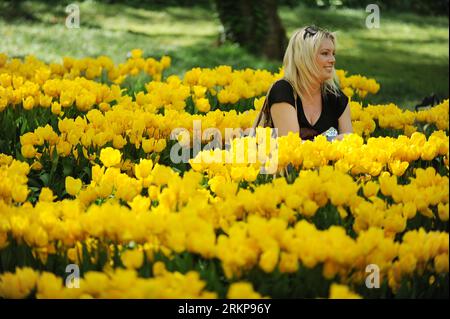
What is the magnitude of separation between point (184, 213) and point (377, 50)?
11981 millimetres

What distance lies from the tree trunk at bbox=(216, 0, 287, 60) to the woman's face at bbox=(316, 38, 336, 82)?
6.09m

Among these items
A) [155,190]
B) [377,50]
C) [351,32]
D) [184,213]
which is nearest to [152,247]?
[184,213]

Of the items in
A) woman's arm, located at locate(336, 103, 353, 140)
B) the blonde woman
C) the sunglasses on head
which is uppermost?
the sunglasses on head

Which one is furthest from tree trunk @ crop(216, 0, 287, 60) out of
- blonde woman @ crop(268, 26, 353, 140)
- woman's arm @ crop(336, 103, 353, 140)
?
woman's arm @ crop(336, 103, 353, 140)

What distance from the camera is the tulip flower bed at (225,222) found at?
7.33 ft

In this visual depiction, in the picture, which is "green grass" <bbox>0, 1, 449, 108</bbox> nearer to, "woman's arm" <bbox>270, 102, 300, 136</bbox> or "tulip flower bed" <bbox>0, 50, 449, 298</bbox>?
"woman's arm" <bbox>270, 102, 300, 136</bbox>

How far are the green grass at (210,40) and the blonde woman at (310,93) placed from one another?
2.41 meters

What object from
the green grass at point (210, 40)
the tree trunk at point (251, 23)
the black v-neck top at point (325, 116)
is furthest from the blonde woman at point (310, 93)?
the tree trunk at point (251, 23)

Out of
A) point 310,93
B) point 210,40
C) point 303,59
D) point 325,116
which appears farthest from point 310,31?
point 210,40

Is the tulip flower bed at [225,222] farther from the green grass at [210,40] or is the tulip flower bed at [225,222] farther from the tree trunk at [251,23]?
the tree trunk at [251,23]

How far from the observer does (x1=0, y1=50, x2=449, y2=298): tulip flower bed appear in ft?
7.33

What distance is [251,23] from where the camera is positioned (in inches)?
415

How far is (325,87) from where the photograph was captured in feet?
15.3
